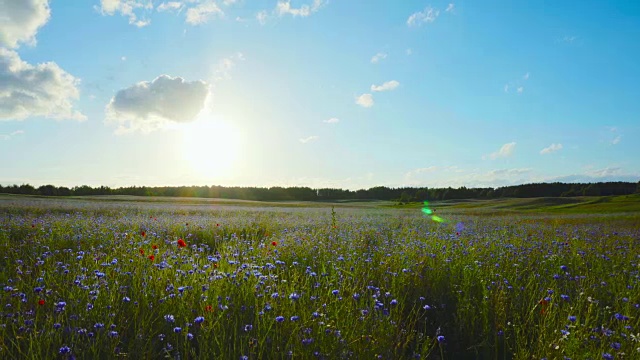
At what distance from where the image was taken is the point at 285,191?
9675 centimetres

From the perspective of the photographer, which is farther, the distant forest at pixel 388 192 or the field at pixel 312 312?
the distant forest at pixel 388 192

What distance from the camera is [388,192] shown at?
105188 mm

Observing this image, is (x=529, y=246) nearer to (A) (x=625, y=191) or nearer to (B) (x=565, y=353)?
(B) (x=565, y=353)

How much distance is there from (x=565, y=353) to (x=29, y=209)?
1864 centimetres

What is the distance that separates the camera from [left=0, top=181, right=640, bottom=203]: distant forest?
261 feet

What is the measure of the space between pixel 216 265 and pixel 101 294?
1.77m

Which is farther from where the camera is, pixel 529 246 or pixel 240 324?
pixel 529 246

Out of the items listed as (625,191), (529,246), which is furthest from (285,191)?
(529,246)

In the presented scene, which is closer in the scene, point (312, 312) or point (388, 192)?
point (312, 312)

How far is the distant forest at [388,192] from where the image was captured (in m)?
79.6

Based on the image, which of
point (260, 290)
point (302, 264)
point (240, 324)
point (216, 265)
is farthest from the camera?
point (302, 264)

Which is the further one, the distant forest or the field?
the distant forest

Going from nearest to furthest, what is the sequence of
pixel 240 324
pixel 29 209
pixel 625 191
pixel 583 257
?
pixel 240 324 < pixel 583 257 < pixel 29 209 < pixel 625 191

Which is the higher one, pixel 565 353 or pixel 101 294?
pixel 101 294
